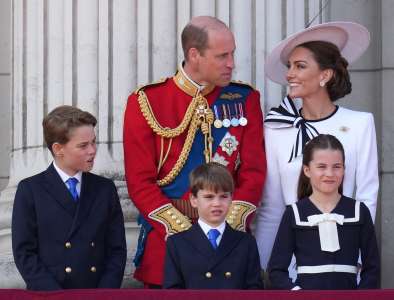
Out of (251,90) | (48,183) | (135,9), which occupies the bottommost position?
(48,183)

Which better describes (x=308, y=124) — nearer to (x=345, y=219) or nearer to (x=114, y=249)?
(x=345, y=219)

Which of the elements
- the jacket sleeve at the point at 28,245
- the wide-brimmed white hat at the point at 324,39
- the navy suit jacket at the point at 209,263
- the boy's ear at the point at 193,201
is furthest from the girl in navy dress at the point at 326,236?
the jacket sleeve at the point at 28,245

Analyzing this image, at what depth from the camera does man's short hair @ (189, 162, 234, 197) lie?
205 inches

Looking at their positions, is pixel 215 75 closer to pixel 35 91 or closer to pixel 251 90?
pixel 251 90

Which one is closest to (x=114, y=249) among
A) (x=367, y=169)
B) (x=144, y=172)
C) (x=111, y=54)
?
(x=144, y=172)

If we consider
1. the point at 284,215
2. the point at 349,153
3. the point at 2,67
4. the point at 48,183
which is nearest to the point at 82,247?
the point at 48,183

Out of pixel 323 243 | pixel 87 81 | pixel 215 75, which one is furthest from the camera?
pixel 87 81

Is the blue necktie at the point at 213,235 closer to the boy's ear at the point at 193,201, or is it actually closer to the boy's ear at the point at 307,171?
the boy's ear at the point at 193,201

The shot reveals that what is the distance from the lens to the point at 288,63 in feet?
19.2

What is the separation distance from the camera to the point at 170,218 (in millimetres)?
5418

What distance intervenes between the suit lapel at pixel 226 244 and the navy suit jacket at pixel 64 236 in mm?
441

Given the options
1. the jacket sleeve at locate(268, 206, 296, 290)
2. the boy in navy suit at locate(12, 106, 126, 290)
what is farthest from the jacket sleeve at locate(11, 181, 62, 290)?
the jacket sleeve at locate(268, 206, 296, 290)

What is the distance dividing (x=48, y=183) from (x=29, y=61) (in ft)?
4.20

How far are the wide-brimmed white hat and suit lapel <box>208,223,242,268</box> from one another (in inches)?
39.0
